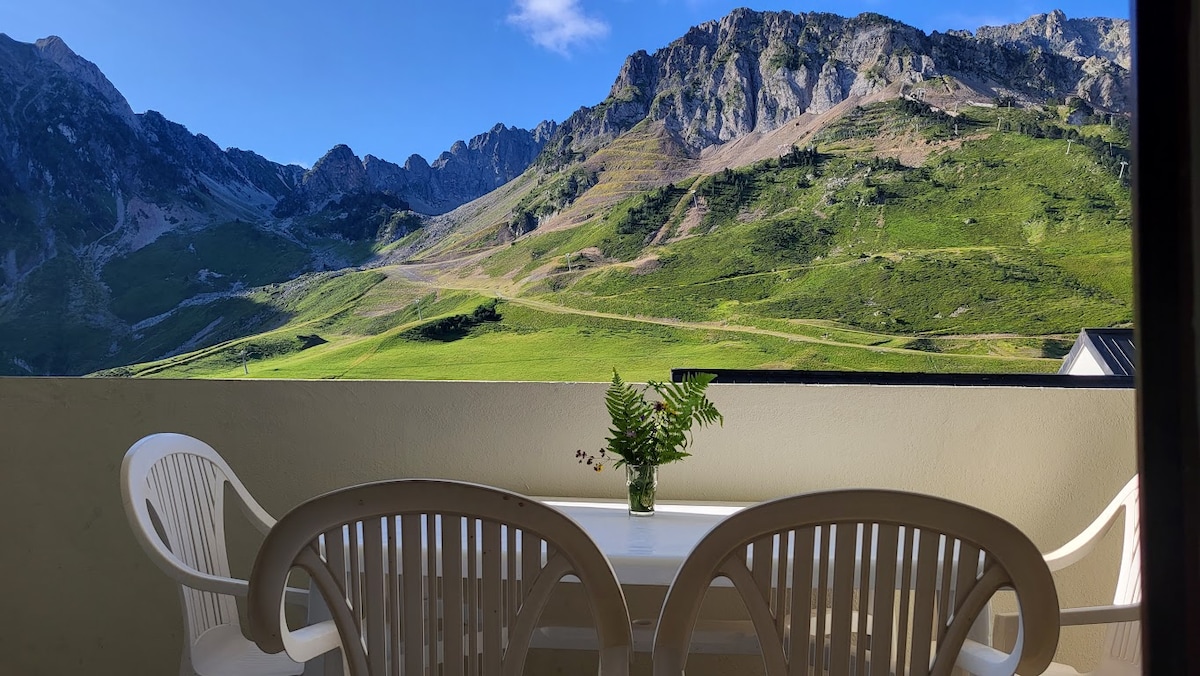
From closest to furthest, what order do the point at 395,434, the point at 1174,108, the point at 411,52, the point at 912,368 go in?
the point at 1174,108 → the point at 395,434 → the point at 912,368 → the point at 411,52

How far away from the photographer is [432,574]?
3.47ft

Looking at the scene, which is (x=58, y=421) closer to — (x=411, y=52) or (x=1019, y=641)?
(x=411, y=52)

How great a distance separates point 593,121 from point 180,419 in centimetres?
222

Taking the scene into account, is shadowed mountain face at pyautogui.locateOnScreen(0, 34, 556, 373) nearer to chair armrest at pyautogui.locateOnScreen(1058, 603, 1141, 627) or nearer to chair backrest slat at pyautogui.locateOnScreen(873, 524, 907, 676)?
chair armrest at pyautogui.locateOnScreen(1058, 603, 1141, 627)

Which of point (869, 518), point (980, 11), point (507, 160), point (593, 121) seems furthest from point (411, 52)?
point (869, 518)

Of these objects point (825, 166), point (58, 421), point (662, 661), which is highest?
point (825, 166)

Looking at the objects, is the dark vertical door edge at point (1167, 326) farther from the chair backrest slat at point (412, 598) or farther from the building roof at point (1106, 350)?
the building roof at point (1106, 350)

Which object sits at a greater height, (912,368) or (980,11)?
(980,11)

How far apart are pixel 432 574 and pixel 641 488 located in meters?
0.90

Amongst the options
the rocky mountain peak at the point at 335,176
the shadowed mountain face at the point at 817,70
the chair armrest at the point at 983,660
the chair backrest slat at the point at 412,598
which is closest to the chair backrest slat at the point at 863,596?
the chair armrest at the point at 983,660

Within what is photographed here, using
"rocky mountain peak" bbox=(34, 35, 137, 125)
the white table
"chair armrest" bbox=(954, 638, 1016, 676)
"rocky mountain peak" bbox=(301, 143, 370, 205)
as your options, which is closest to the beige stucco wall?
the white table

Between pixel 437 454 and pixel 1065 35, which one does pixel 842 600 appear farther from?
pixel 1065 35

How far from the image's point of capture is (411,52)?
3.76 meters

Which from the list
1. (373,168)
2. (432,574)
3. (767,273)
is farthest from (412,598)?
(373,168)
